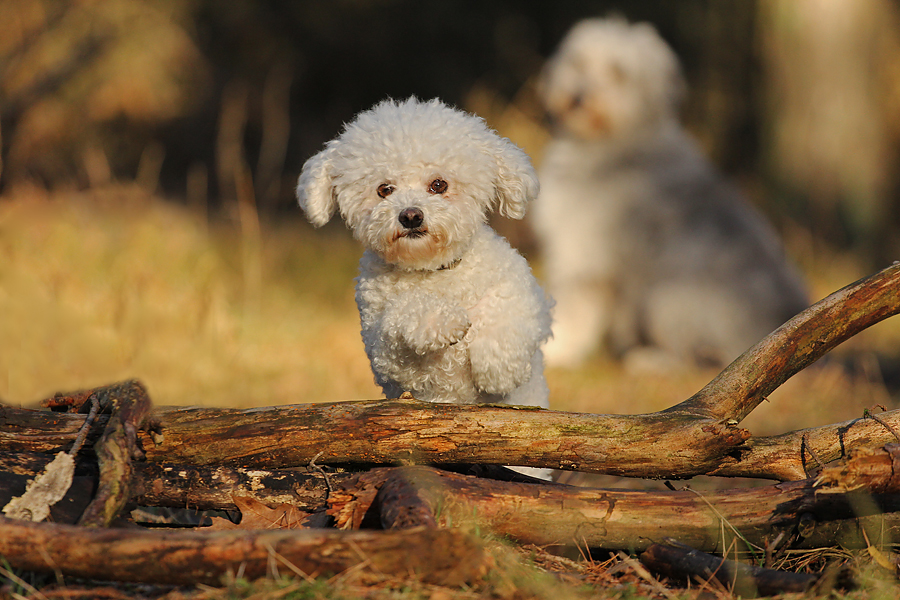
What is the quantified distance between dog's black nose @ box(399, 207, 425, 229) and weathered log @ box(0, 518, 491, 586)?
104 cm

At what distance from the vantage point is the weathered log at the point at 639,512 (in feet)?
6.89

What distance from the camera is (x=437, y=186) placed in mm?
2602

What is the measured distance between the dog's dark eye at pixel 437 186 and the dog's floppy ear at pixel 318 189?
1.22 feet

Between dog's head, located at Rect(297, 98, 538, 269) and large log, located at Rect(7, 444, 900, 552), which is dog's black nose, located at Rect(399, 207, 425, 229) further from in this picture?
large log, located at Rect(7, 444, 900, 552)

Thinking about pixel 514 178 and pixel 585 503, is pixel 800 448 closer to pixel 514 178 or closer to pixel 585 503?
pixel 585 503

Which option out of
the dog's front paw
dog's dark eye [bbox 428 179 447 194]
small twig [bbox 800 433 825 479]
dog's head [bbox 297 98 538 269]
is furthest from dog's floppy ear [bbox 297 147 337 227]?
small twig [bbox 800 433 825 479]

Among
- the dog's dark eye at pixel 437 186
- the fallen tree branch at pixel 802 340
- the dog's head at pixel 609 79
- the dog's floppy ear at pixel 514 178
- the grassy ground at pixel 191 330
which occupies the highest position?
the dog's head at pixel 609 79

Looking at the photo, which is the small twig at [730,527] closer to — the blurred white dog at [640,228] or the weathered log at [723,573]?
the weathered log at [723,573]

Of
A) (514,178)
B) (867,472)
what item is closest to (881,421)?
(867,472)

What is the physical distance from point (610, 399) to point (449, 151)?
292cm

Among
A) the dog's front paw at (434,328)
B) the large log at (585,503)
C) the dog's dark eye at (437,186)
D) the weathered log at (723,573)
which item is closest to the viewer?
the weathered log at (723,573)

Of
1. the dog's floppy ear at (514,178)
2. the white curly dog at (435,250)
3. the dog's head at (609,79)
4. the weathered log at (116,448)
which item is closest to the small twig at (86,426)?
the weathered log at (116,448)

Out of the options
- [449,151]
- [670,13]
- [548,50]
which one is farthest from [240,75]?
[449,151]

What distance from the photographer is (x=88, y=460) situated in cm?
221
